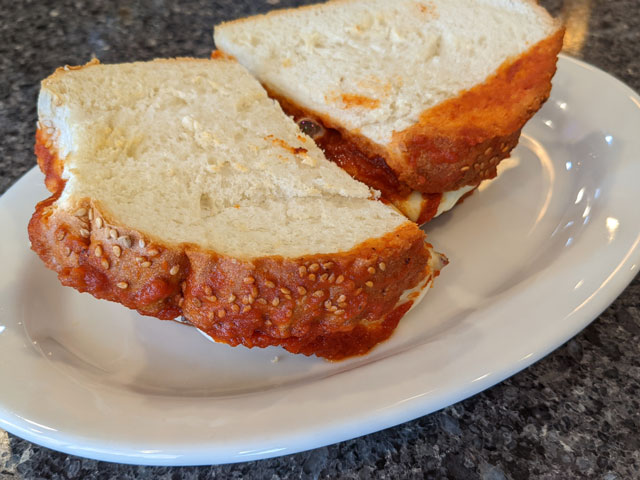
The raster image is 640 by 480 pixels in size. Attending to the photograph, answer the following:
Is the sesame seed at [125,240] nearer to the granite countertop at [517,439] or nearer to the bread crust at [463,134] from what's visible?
the granite countertop at [517,439]

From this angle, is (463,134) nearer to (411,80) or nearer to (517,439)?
(411,80)

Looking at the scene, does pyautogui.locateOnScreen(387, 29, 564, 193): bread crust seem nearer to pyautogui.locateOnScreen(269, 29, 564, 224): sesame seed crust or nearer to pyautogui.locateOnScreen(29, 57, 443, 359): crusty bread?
pyautogui.locateOnScreen(269, 29, 564, 224): sesame seed crust

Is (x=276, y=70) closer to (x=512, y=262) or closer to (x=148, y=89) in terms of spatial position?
(x=148, y=89)

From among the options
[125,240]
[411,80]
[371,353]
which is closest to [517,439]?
[371,353]

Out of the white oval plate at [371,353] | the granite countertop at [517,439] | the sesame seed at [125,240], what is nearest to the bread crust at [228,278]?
the sesame seed at [125,240]

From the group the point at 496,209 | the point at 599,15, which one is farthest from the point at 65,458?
the point at 599,15
